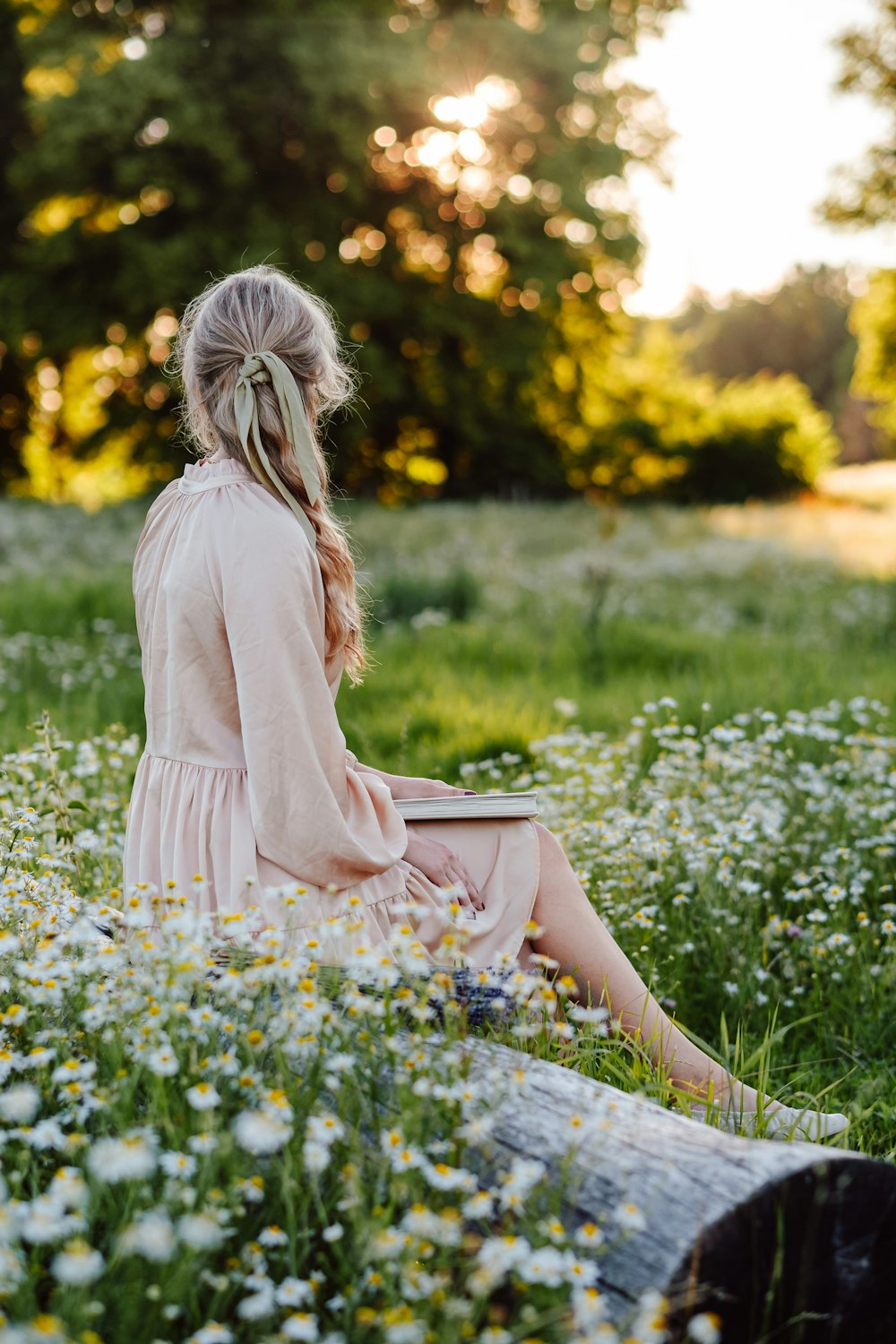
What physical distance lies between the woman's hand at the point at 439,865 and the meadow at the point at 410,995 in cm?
30

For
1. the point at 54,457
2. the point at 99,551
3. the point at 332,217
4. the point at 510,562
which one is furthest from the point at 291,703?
the point at 54,457

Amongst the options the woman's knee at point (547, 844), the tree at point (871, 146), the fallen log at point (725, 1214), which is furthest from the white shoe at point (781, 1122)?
the tree at point (871, 146)

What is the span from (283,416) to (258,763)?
31.1 inches

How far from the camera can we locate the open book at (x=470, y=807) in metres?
2.74

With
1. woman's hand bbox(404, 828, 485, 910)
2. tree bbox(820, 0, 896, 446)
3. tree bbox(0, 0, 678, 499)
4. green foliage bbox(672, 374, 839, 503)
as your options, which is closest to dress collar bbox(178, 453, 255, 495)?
woman's hand bbox(404, 828, 485, 910)

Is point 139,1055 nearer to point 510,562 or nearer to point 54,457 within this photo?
point 510,562

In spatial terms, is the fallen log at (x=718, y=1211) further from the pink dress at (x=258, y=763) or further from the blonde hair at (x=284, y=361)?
the blonde hair at (x=284, y=361)

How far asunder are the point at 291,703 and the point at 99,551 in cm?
1072

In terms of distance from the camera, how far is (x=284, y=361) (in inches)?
103

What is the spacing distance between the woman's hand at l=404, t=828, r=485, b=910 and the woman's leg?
0.17m

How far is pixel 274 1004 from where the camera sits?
200 cm

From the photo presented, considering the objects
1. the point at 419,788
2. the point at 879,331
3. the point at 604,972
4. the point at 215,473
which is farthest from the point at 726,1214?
the point at 879,331

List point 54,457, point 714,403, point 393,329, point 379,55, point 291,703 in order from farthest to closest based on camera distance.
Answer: point 714,403 → point 54,457 → point 393,329 → point 379,55 → point 291,703

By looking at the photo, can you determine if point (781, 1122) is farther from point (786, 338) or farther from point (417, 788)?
point (786, 338)
